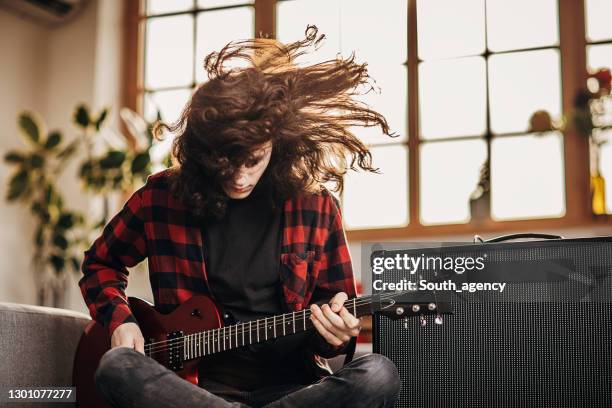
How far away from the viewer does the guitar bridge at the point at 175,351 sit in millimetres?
1580

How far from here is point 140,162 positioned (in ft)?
11.1

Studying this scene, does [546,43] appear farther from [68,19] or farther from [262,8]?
[68,19]

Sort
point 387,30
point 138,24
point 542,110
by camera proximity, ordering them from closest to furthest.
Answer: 1. point 542,110
2. point 387,30
3. point 138,24

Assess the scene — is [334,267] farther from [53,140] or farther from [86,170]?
[53,140]

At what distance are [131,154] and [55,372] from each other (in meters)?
1.84

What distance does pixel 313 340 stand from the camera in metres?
1.58

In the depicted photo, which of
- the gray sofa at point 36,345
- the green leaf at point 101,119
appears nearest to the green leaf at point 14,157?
the green leaf at point 101,119

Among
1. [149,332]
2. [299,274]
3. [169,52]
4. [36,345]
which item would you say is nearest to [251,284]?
[299,274]

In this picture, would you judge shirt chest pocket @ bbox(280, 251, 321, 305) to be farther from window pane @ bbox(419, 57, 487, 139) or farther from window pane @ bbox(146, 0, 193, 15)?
window pane @ bbox(146, 0, 193, 15)

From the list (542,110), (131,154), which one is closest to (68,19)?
(131,154)

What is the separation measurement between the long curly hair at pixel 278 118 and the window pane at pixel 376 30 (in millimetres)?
1764

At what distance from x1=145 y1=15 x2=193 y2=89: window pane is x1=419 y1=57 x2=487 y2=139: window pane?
3.63ft

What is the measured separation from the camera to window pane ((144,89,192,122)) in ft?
12.6

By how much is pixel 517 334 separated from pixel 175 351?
2.08ft
